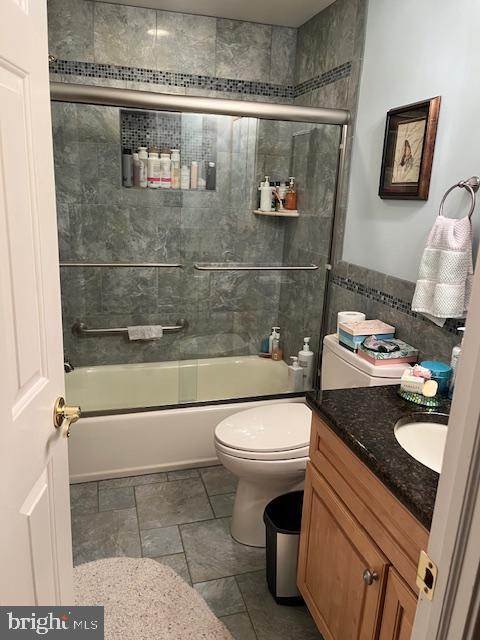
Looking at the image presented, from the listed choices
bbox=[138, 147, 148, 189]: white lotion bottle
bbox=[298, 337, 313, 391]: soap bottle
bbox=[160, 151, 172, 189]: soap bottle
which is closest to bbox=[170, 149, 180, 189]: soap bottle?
bbox=[160, 151, 172, 189]: soap bottle

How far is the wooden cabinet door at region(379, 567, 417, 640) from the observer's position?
107 cm

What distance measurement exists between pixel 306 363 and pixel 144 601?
158 centimetres

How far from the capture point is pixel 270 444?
193 centimetres

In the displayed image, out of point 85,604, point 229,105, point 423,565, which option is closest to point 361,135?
point 229,105

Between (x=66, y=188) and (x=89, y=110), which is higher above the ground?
(x=89, y=110)

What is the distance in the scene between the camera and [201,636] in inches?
65.3

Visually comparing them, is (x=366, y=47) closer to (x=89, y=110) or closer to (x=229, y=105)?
(x=229, y=105)

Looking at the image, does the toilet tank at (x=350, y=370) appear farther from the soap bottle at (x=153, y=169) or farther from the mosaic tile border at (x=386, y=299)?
the soap bottle at (x=153, y=169)

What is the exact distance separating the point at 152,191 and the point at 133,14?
3.32 ft

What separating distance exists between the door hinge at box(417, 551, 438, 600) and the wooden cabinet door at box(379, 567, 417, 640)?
42 centimetres

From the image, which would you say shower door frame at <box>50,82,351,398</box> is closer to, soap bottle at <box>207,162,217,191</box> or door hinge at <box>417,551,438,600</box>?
soap bottle at <box>207,162,217,191</box>

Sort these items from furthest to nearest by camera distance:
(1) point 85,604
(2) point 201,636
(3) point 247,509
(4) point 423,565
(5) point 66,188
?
(5) point 66,188 → (3) point 247,509 → (1) point 85,604 → (2) point 201,636 → (4) point 423,565

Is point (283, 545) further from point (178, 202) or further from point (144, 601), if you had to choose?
point (178, 202)

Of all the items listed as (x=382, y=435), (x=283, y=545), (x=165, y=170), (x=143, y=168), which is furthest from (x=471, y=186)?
(x=143, y=168)
